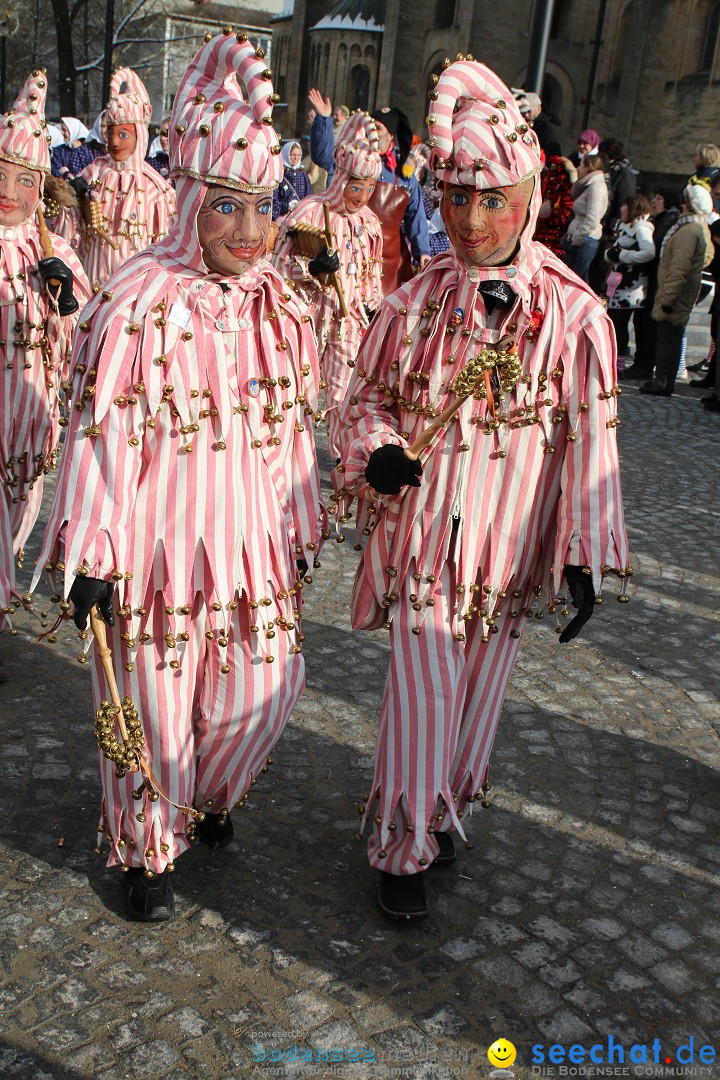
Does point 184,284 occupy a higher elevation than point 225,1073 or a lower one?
higher

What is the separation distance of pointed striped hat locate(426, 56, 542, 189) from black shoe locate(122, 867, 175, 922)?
86.1 inches

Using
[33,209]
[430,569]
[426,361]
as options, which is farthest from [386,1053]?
[33,209]

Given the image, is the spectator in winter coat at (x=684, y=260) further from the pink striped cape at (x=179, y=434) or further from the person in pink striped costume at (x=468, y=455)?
the pink striped cape at (x=179, y=434)

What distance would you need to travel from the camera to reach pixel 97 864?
3531 millimetres

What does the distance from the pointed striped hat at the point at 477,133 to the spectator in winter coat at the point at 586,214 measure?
10.3 meters

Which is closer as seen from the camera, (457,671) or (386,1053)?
(386,1053)

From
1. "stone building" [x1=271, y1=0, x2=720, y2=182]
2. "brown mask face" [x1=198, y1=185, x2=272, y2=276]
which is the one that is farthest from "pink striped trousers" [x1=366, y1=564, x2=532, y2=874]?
"stone building" [x1=271, y1=0, x2=720, y2=182]

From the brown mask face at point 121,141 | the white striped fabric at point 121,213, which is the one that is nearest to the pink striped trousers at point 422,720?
the white striped fabric at point 121,213

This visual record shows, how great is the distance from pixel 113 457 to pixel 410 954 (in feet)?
5.43

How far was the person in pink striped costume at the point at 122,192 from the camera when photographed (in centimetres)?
796

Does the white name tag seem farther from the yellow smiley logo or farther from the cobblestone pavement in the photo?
the yellow smiley logo

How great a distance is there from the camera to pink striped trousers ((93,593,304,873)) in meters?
3.08

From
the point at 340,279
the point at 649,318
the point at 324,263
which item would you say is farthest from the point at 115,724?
the point at 649,318

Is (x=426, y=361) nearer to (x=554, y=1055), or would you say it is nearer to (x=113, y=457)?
(x=113, y=457)
